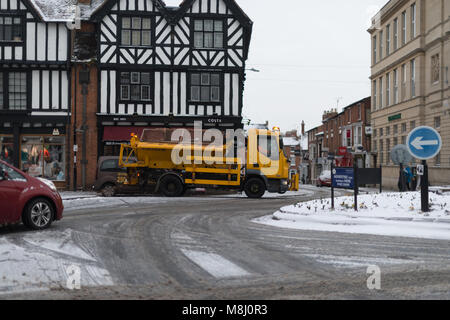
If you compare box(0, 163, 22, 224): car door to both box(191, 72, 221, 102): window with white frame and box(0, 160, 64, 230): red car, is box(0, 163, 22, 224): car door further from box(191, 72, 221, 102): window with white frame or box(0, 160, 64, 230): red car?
box(191, 72, 221, 102): window with white frame

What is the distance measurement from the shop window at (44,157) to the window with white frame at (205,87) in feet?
24.5

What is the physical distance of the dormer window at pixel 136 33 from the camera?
27.7 metres

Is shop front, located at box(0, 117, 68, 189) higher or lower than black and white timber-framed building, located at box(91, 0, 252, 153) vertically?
lower

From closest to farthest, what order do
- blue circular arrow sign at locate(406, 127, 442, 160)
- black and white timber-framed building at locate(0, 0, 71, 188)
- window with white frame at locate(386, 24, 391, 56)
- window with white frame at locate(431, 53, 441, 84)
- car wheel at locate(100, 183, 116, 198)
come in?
blue circular arrow sign at locate(406, 127, 442, 160), car wheel at locate(100, 183, 116, 198), black and white timber-framed building at locate(0, 0, 71, 188), window with white frame at locate(431, 53, 441, 84), window with white frame at locate(386, 24, 391, 56)

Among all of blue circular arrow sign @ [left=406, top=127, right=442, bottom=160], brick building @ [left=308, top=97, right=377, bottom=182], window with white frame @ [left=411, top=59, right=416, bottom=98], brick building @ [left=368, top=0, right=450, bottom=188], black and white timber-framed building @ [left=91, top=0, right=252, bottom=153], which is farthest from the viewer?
brick building @ [left=308, top=97, right=377, bottom=182]

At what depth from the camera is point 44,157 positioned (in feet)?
90.3

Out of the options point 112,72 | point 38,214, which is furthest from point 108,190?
point 38,214

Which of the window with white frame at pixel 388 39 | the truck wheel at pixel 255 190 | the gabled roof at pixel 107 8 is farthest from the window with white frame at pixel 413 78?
the truck wheel at pixel 255 190

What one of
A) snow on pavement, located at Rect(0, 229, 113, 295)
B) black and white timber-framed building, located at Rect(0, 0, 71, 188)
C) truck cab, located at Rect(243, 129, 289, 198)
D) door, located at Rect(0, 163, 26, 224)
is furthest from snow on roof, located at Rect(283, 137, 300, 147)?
snow on pavement, located at Rect(0, 229, 113, 295)

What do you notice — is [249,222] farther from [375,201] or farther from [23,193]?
[23,193]

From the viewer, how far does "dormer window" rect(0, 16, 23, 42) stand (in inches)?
1057

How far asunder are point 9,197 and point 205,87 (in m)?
19.0

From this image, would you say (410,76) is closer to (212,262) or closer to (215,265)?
(212,262)
